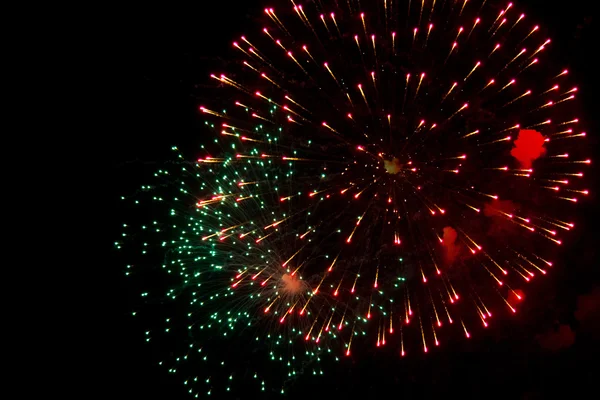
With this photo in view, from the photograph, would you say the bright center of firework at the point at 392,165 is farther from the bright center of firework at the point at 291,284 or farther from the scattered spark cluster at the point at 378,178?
the bright center of firework at the point at 291,284

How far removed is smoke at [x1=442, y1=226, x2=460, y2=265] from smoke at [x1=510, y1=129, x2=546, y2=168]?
2.60 feet

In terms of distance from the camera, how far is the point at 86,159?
3893mm

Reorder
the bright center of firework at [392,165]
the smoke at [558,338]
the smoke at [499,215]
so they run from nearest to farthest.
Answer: the bright center of firework at [392,165] → the smoke at [499,215] → the smoke at [558,338]

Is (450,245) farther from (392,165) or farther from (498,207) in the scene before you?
(392,165)

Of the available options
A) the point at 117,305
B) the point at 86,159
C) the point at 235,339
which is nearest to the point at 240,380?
the point at 235,339

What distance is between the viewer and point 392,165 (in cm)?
328

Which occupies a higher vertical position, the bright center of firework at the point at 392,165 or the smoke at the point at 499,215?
the bright center of firework at the point at 392,165

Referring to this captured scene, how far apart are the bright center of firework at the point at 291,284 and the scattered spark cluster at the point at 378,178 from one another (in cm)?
1

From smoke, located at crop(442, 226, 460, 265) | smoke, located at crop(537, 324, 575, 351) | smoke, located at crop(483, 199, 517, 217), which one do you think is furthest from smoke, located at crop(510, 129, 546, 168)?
smoke, located at crop(537, 324, 575, 351)

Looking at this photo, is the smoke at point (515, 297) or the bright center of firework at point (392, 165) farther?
the smoke at point (515, 297)

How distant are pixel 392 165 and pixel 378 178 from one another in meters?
0.16

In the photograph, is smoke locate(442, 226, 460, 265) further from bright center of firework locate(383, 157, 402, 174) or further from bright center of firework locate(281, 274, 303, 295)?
bright center of firework locate(281, 274, 303, 295)

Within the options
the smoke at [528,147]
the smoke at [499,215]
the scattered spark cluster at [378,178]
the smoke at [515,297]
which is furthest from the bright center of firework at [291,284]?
the smoke at [528,147]

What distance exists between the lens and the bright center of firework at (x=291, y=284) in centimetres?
348
